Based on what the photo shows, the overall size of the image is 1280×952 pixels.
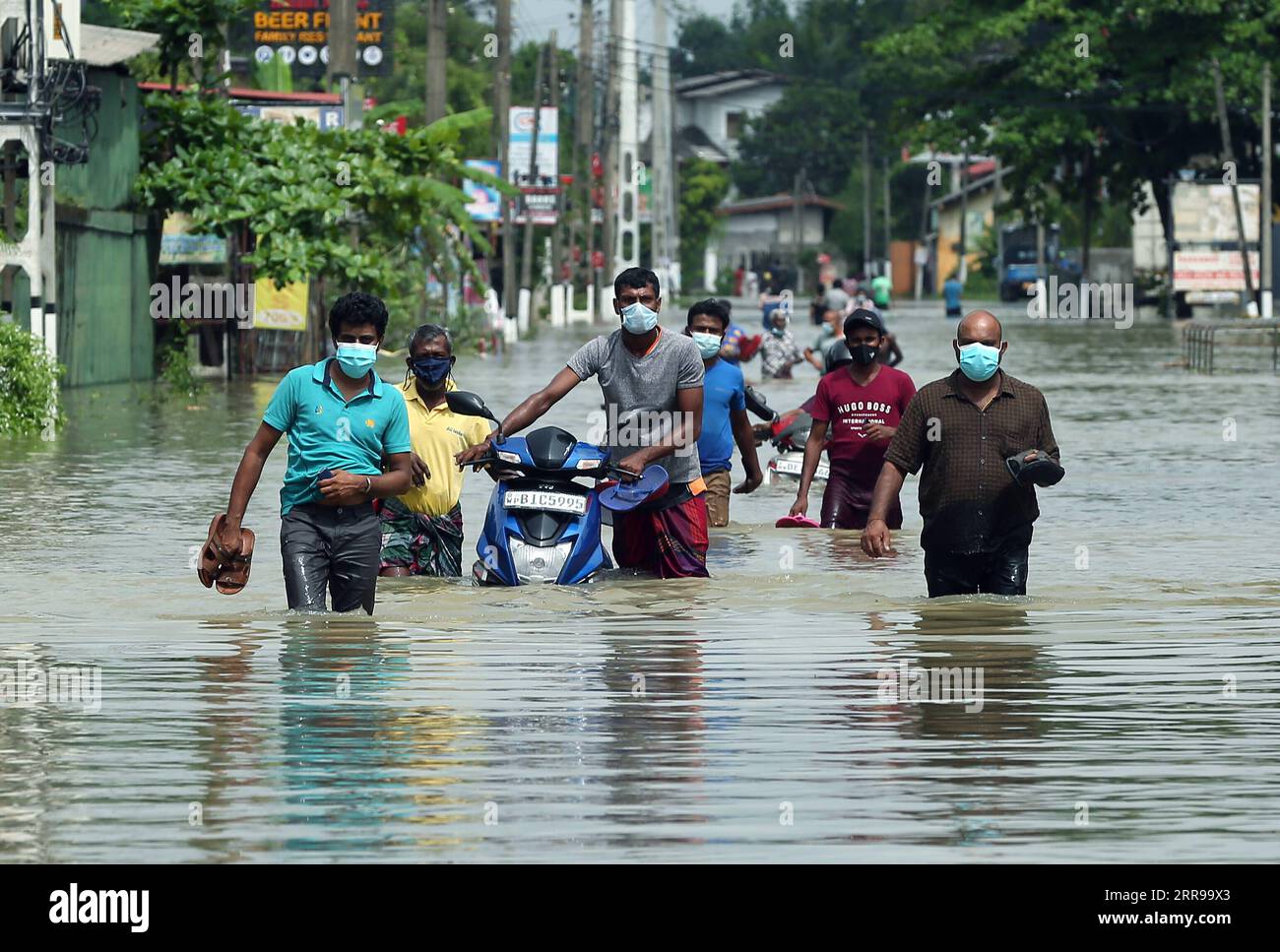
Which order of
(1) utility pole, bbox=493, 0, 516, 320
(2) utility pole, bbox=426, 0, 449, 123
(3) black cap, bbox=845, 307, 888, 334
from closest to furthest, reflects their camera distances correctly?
1. (3) black cap, bbox=845, 307, 888, 334
2. (2) utility pole, bbox=426, 0, 449, 123
3. (1) utility pole, bbox=493, 0, 516, 320

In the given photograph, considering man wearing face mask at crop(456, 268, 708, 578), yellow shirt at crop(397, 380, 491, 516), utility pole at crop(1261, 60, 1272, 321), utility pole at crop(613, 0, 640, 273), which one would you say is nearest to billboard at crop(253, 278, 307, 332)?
yellow shirt at crop(397, 380, 491, 516)

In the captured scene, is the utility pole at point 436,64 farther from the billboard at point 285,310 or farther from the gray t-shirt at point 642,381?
the gray t-shirt at point 642,381

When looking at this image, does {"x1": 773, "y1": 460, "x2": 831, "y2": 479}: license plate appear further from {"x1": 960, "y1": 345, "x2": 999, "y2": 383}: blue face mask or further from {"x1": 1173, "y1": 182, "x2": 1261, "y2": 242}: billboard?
{"x1": 1173, "y1": 182, "x2": 1261, "y2": 242}: billboard

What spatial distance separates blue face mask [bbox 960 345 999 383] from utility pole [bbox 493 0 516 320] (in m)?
43.0

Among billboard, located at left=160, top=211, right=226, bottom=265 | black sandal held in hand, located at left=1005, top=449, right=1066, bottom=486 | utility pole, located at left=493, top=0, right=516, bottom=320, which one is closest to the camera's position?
black sandal held in hand, located at left=1005, top=449, right=1066, bottom=486

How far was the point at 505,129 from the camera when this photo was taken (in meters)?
57.0

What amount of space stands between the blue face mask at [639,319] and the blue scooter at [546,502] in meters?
0.56

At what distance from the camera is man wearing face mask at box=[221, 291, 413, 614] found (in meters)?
10.6

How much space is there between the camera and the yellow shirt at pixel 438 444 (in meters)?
12.8

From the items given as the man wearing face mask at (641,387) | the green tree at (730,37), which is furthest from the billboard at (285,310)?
the green tree at (730,37)

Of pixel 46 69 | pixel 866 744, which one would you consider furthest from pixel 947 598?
pixel 46 69

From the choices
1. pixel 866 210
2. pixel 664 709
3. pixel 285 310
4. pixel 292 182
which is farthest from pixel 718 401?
pixel 866 210

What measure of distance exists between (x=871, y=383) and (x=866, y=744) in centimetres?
652

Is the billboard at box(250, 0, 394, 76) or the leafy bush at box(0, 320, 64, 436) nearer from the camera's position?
the leafy bush at box(0, 320, 64, 436)
